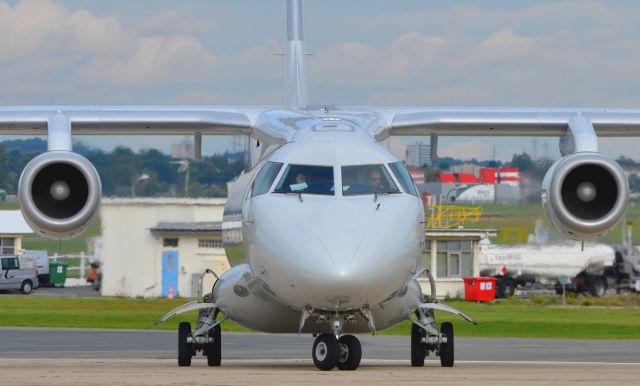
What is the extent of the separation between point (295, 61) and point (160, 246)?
19247 mm

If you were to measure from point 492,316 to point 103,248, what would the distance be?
10321 mm

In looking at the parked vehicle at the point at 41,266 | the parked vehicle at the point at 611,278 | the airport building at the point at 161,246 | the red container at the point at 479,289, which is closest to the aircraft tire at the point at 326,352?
the airport building at the point at 161,246

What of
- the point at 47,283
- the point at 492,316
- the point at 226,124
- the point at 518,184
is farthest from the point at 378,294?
the point at 47,283

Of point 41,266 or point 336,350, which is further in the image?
point 41,266

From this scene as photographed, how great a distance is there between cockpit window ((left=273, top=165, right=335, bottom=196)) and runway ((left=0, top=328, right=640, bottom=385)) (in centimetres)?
155

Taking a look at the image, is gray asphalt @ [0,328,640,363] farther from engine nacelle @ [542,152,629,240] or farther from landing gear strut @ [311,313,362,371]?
landing gear strut @ [311,313,362,371]

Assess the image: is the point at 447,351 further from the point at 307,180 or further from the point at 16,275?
the point at 16,275

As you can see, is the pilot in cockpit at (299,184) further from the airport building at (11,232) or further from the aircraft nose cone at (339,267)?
the airport building at (11,232)

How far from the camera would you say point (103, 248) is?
37.4 m

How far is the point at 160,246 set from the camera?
37844 mm

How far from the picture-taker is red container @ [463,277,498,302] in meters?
43.8

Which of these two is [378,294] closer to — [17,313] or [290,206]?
[290,206]

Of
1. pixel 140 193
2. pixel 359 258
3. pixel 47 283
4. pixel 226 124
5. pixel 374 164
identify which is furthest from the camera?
pixel 47 283

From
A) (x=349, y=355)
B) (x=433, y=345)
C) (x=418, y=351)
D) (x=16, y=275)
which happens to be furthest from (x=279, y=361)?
(x=16, y=275)
